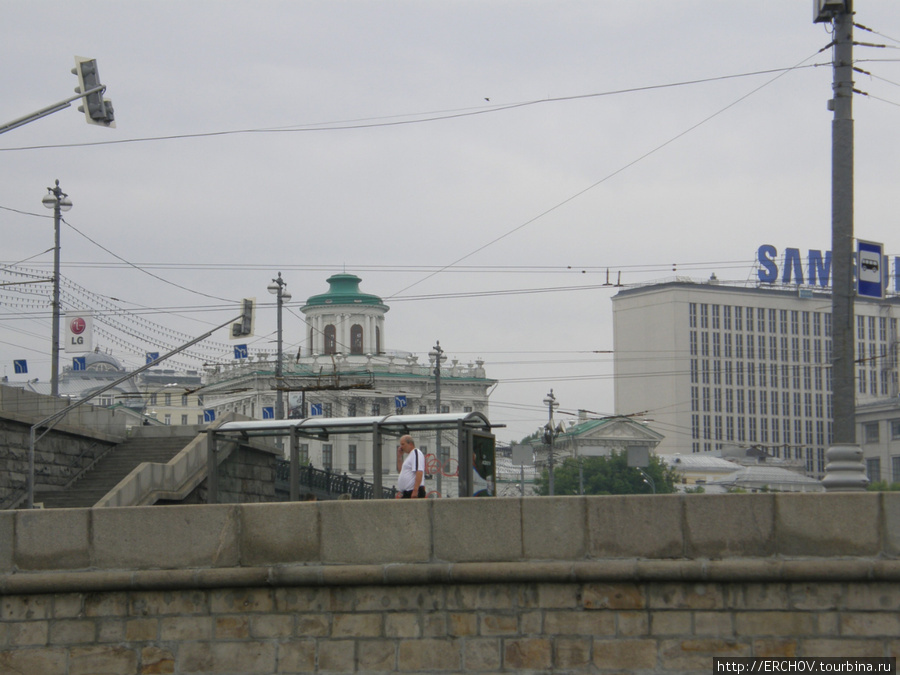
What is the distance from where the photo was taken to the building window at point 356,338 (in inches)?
3927

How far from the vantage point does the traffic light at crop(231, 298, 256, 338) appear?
3512 centimetres

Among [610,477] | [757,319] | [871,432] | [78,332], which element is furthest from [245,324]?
[757,319]

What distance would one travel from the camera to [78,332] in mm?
37344

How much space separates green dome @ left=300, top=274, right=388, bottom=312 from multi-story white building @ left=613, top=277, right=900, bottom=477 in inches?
2185

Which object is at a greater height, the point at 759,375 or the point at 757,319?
the point at 757,319

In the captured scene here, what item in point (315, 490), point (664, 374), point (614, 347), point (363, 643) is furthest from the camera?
point (614, 347)

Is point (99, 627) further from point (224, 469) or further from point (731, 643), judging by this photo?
point (224, 469)

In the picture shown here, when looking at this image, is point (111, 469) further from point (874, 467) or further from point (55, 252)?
point (874, 467)

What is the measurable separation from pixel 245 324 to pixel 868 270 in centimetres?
2174

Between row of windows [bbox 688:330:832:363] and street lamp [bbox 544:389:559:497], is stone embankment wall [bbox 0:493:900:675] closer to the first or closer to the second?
street lamp [bbox 544:389:559:497]

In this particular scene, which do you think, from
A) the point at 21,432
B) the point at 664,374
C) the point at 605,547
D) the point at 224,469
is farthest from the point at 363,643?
the point at 664,374

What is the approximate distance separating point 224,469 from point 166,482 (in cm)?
707

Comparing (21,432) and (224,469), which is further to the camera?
(21,432)

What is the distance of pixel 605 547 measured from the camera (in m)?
11.9
